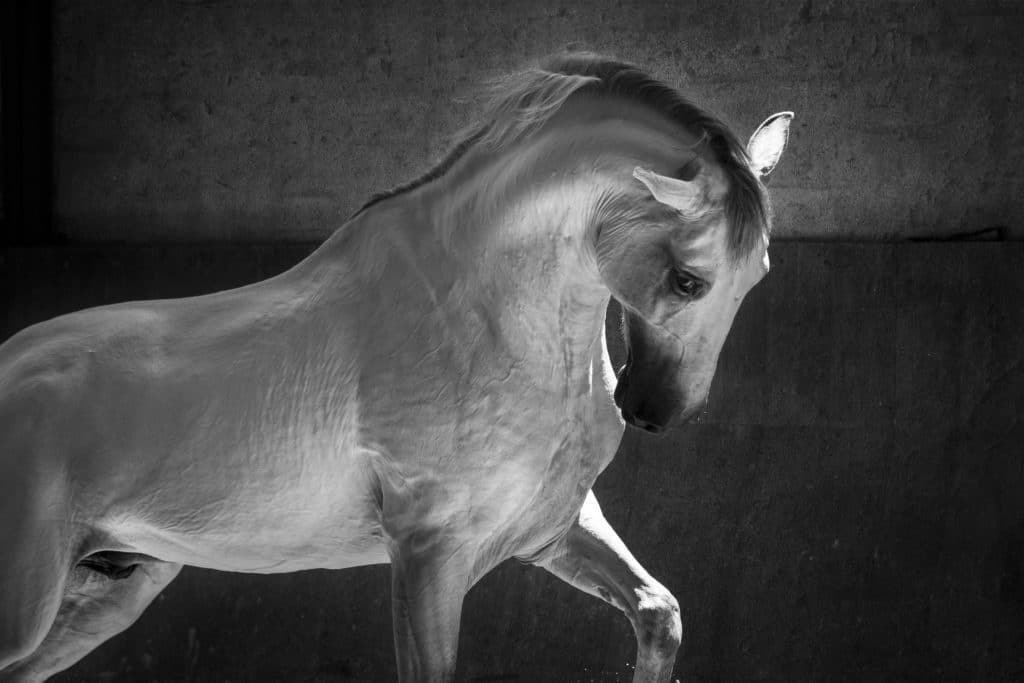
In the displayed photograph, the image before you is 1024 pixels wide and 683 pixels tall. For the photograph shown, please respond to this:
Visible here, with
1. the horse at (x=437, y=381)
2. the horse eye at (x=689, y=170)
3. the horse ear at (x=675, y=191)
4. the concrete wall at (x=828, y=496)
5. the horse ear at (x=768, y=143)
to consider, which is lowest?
the concrete wall at (x=828, y=496)

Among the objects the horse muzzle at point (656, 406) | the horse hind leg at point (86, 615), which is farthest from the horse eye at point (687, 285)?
the horse hind leg at point (86, 615)

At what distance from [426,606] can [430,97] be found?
2.05 m

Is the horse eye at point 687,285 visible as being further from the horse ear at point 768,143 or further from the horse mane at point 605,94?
the horse ear at point 768,143

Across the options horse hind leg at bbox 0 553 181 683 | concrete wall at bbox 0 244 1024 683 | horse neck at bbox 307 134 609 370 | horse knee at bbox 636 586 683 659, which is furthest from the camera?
concrete wall at bbox 0 244 1024 683

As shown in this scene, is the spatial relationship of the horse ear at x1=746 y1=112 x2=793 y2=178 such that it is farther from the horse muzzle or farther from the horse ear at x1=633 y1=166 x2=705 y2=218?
the horse muzzle

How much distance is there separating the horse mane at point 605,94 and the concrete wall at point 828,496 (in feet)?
5.46

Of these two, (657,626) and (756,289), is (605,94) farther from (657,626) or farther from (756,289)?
(756,289)

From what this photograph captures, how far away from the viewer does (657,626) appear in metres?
2.09

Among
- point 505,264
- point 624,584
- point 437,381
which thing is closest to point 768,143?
point 505,264

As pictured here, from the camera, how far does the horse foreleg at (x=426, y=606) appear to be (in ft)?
6.23

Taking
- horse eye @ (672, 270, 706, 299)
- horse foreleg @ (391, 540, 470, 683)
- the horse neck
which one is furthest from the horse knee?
horse eye @ (672, 270, 706, 299)

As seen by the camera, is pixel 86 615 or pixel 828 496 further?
pixel 828 496

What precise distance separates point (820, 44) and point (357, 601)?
6.92ft

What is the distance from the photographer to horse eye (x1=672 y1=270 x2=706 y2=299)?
178cm
